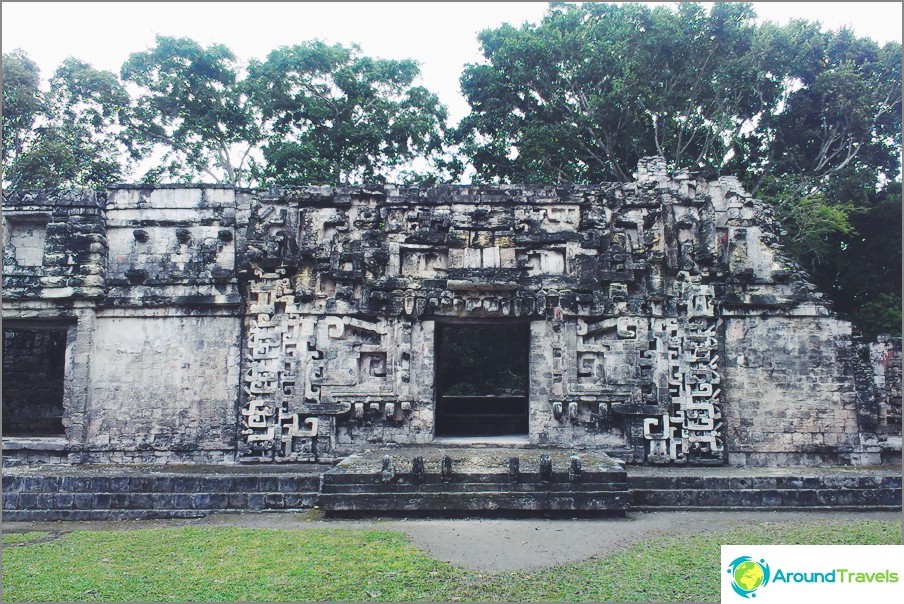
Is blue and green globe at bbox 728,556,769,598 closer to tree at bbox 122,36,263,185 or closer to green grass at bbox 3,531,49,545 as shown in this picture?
green grass at bbox 3,531,49,545

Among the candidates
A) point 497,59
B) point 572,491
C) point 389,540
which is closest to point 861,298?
point 497,59

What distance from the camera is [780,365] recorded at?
11922mm

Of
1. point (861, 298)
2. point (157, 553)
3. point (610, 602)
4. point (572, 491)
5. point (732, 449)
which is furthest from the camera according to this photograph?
point (861, 298)

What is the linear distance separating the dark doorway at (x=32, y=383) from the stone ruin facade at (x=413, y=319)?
138 inches

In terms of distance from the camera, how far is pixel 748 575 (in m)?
5.04

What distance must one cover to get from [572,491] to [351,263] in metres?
5.71

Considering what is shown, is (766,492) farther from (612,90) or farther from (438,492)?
(612,90)

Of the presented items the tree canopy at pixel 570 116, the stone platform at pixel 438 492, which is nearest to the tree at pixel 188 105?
the tree canopy at pixel 570 116

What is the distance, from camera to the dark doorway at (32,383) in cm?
1530

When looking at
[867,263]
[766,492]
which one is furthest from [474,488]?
[867,263]

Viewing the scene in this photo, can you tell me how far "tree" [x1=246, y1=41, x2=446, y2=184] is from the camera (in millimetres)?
22016

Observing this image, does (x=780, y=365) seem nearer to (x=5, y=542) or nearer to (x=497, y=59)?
(x=5, y=542)

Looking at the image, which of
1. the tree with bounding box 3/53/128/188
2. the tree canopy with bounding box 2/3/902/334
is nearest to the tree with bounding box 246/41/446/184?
the tree canopy with bounding box 2/3/902/334

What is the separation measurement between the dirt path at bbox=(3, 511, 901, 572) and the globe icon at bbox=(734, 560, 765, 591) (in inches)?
82.2
